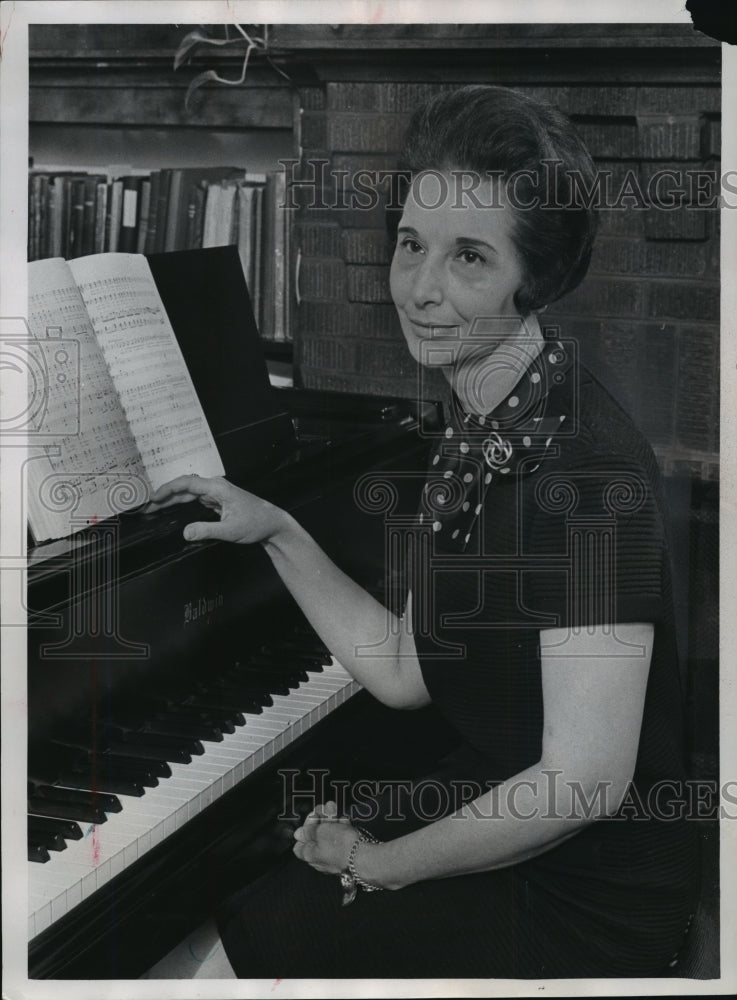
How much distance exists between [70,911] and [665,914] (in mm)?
934

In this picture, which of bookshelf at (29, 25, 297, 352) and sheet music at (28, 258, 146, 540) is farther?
bookshelf at (29, 25, 297, 352)

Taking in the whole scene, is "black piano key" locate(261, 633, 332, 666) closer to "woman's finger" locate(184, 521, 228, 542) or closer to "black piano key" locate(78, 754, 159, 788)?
"woman's finger" locate(184, 521, 228, 542)

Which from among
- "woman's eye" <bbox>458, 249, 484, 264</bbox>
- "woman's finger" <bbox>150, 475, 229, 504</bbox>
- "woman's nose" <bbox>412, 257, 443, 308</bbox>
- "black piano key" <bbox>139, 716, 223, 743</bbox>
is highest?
"woman's eye" <bbox>458, 249, 484, 264</bbox>

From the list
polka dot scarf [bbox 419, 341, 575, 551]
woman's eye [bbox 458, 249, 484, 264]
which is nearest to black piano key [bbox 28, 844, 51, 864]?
polka dot scarf [bbox 419, 341, 575, 551]

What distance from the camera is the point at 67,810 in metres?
1.48

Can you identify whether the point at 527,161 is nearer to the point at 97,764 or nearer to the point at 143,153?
the point at 143,153

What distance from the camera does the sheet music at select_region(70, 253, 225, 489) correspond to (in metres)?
1.62

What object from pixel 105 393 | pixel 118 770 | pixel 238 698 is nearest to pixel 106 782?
pixel 118 770

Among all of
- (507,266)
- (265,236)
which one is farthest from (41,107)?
(507,266)

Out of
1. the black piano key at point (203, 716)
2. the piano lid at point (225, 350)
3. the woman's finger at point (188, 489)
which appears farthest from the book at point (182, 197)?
the black piano key at point (203, 716)

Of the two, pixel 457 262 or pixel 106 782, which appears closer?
pixel 106 782

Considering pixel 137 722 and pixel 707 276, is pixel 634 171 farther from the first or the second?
pixel 137 722

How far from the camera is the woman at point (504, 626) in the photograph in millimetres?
1660

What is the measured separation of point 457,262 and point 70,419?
67 centimetres
